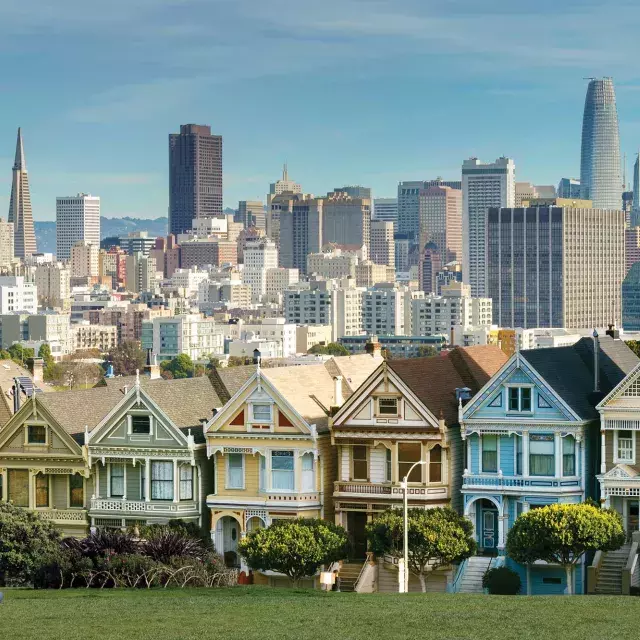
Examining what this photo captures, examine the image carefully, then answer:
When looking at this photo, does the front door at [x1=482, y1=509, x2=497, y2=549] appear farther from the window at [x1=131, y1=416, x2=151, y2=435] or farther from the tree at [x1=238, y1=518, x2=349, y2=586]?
the window at [x1=131, y1=416, x2=151, y2=435]

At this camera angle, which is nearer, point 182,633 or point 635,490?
point 182,633

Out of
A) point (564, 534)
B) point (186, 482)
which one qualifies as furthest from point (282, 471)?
point (564, 534)

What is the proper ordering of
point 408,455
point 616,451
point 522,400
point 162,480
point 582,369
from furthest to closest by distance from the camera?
point 162,480
point 582,369
point 408,455
point 522,400
point 616,451

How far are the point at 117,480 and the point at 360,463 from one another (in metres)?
7.86

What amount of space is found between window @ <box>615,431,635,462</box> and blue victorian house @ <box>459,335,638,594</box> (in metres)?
0.88

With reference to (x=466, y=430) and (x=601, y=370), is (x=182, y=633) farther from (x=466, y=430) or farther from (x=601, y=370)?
(x=601, y=370)

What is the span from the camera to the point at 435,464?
5722 cm

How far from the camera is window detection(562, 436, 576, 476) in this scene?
5581cm

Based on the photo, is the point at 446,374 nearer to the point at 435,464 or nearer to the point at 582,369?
the point at 435,464

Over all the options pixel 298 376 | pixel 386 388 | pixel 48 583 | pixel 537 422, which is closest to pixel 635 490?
pixel 537 422

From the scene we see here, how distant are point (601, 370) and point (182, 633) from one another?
2164 centimetres

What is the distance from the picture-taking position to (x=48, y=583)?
5303cm

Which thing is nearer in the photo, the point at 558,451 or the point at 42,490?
the point at 558,451

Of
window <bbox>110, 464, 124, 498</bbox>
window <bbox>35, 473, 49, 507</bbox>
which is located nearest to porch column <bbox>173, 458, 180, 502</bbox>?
window <bbox>110, 464, 124, 498</bbox>
